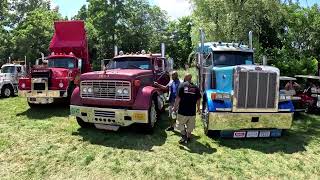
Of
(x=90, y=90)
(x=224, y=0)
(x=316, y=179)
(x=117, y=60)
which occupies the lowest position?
(x=316, y=179)

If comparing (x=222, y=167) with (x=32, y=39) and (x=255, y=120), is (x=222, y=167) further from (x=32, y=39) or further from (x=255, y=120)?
(x=32, y=39)

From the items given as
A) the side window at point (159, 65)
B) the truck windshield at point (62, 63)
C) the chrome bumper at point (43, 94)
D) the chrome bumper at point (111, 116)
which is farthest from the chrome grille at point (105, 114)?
the truck windshield at point (62, 63)

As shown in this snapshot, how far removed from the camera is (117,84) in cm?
1008

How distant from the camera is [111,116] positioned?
1000 centimetres

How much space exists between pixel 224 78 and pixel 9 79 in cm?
1237

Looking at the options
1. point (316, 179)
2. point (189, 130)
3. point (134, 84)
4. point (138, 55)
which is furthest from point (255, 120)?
point (138, 55)

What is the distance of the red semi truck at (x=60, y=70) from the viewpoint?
13898mm

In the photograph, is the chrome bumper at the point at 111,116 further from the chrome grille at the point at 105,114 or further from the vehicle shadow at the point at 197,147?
the vehicle shadow at the point at 197,147

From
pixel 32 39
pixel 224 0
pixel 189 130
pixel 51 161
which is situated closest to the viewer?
pixel 51 161

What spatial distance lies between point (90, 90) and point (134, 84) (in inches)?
47.2

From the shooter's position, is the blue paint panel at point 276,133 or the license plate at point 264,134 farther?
the blue paint panel at point 276,133

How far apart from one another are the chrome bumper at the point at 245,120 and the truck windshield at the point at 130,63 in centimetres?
307

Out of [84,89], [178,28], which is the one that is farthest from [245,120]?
[178,28]

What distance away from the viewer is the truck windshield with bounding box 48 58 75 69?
15.6 m
